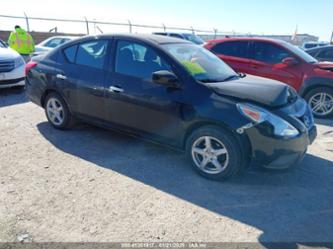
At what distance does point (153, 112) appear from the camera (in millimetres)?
3873

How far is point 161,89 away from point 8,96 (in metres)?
5.34

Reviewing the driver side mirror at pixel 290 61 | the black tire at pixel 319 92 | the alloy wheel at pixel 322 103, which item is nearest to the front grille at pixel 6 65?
the driver side mirror at pixel 290 61

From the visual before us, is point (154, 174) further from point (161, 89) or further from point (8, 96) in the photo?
point (8, 96)

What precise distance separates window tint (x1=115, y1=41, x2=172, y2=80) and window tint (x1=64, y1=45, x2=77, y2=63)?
88 centimetres

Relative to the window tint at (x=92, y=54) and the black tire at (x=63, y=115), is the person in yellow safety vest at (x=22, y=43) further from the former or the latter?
the window tint at (x=92, y=54)

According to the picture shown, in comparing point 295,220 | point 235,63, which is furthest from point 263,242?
point 235,63

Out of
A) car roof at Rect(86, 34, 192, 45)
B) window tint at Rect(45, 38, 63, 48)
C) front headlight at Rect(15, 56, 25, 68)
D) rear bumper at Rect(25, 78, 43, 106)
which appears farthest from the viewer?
window tint at Rect(45, 38, 63, 48)

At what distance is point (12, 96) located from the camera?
7.55 metres

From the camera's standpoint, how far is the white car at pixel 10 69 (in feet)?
24.5

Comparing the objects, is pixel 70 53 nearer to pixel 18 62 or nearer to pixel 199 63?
pixel 199 63

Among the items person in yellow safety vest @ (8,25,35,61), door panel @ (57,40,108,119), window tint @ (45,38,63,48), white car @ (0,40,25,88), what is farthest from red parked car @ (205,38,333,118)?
window tint @ (45,38,63,48)

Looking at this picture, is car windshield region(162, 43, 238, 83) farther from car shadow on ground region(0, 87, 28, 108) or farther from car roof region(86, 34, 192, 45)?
car shadow on ground region(0, 87, 28, 108)

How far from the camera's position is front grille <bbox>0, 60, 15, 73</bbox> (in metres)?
7.43

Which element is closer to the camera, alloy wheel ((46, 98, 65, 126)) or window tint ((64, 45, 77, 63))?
window tint ((64, 45, 77, 63))
